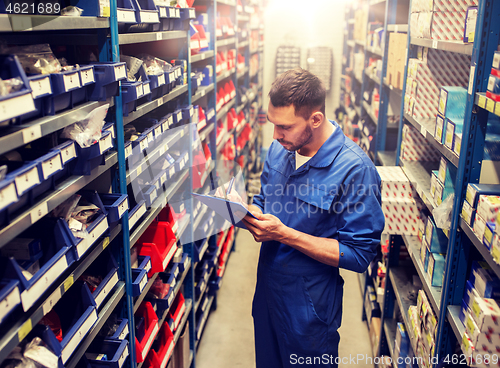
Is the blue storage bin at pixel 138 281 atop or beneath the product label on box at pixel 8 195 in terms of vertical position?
beneath

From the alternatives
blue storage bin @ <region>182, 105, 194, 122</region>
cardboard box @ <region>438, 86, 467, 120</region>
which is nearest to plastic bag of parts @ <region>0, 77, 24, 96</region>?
blue storage bin @ <region>182, 105, 194, 122</region>

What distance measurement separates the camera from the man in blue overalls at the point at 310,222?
188cm

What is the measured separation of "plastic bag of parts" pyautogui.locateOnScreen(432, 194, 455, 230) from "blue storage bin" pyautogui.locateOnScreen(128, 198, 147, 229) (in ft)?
4.50

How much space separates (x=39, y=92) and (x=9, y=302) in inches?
22.4

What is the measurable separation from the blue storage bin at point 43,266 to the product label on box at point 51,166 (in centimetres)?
21

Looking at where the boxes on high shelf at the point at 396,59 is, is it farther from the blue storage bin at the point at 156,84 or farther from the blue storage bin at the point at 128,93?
the blue storage bin at the point at 128,93

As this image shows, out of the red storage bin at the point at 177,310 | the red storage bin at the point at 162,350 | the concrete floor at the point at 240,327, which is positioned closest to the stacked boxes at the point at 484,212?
the red storage bin at the point at 162,350

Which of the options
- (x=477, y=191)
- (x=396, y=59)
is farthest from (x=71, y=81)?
(x=396, y=59)

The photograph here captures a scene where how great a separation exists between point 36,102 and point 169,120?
1.24m

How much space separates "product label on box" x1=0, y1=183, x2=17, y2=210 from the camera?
1.02 metres

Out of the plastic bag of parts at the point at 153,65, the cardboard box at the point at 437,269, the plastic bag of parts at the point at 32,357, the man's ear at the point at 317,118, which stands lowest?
the cardboard box at the point at 437,269

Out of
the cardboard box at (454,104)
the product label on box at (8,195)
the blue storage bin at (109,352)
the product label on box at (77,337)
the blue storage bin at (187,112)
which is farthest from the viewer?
the blue storage bin at (187,112)

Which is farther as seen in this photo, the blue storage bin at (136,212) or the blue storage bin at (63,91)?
the blue storage bin at (136,212)

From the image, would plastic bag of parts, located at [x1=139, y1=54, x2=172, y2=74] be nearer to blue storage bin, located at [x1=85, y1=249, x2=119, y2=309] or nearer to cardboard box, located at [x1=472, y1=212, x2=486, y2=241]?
blue storage bin, located at [x1=85, y1=249, x2=119, y2=309]
